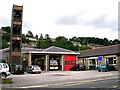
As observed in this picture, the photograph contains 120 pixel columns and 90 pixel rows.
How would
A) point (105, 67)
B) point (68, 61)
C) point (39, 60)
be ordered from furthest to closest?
point (39, 60)
point (68, 61)
point (105, 67)

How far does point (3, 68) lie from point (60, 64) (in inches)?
1325

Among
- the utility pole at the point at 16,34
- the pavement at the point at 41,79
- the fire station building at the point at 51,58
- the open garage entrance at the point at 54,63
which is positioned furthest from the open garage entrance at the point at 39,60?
the pavement at the point at 41,79

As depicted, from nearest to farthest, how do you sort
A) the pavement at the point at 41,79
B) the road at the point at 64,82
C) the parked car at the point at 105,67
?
1. the road at the point at 64,82
2. the pavement at the point at 41,79
3. the parked car at the point at 105,67

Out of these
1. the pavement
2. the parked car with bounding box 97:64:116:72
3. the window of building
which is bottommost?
the pavement

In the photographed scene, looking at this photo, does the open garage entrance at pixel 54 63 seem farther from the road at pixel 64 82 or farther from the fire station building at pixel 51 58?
the road at pixel 64 82

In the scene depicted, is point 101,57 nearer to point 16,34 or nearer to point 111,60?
point 111,60

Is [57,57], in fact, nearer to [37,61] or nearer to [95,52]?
[37,61]

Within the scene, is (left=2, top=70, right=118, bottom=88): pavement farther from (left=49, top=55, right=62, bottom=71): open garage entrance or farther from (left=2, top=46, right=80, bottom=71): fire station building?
(left=49, top=55, right=62, bottom=71): open garage entrance

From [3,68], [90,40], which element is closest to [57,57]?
[3,68]

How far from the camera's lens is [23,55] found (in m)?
65.1

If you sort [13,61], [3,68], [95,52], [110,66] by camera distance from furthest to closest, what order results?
[95,52], [13,61], [110,66], [3,68]

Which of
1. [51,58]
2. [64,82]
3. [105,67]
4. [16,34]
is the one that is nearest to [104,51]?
[105,67]

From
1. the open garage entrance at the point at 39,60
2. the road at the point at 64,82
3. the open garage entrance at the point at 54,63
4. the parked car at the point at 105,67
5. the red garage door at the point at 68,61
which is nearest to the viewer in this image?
the road at the point at 64,82

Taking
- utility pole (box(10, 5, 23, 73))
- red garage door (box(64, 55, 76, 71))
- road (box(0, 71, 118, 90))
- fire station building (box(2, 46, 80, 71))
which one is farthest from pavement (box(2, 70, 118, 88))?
red garage door (box(64, 55, 76, 71))
